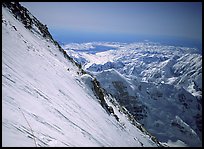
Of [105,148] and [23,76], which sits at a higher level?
[23,76]

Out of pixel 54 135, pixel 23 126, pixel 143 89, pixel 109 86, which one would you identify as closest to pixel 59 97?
pixel 54 135

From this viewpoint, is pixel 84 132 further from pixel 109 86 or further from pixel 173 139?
pixel 109 86

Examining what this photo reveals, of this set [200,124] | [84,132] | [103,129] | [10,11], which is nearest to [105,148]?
[84,132]

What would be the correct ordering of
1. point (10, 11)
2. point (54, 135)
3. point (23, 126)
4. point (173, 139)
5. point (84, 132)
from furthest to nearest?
1. point (173, 139)
2. point (10, 11)
3. point (84, 132)
4. point (54, 135)
5. point (23, 126)

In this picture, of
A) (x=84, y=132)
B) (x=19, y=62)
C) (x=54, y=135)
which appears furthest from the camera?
(x=19, y=62)

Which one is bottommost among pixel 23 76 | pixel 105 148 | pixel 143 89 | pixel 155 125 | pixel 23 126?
pixel 155 125

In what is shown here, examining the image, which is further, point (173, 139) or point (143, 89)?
point (143, 89)

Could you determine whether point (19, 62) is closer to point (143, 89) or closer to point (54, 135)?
point (54, 135)
